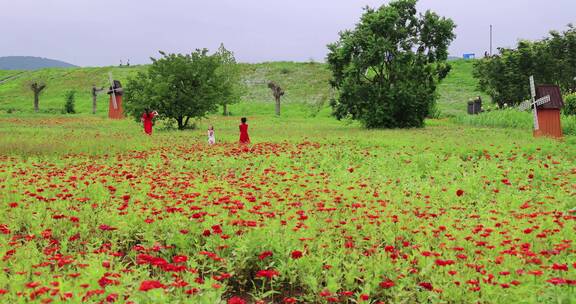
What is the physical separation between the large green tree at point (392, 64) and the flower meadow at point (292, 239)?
21.0 meters

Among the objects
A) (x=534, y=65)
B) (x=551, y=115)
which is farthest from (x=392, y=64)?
(x=534, y=65)

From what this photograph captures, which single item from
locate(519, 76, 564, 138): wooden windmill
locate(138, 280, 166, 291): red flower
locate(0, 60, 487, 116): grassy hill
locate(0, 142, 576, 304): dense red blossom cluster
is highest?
locate(0, 60, 487, 116): grassy hill

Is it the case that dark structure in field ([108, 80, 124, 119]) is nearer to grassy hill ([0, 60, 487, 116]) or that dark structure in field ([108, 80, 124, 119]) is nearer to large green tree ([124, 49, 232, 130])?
grassy hill ([0, 60, 487, 116])

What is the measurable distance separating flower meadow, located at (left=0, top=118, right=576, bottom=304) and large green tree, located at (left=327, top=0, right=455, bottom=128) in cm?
2099

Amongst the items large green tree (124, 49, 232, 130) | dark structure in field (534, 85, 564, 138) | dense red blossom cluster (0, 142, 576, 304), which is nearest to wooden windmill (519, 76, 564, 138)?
dark structure in field (534, 85, 564, 138)

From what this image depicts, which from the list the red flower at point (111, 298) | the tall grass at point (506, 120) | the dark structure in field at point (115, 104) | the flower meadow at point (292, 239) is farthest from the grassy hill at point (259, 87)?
the red flower at point (111, 298)

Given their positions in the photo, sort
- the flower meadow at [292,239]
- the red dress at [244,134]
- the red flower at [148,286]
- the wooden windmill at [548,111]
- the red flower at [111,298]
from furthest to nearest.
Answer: the wooden windmill at [548,111], the red dress at [244,134], the flower meadow at [292,239], the red flower at [111,298], the red flower at [148,286]

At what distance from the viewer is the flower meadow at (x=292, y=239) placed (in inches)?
207

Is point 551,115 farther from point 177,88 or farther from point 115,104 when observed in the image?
point 115,104

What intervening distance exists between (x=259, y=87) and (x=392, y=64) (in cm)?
4336

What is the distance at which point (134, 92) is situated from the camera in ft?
112

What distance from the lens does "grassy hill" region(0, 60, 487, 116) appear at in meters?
64.6

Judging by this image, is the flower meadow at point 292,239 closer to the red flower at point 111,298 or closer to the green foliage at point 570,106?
the red flower at point 111,298

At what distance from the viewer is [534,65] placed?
46.7 meters
